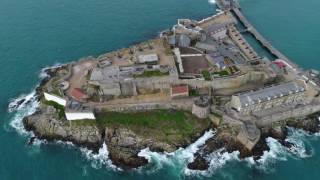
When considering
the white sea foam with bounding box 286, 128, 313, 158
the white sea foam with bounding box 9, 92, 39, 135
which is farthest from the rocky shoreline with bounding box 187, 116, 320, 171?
the white sea foam with bounding box 9, 92, 39, 135

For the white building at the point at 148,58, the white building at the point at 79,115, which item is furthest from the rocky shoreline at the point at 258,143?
the white building at the point at 79,115

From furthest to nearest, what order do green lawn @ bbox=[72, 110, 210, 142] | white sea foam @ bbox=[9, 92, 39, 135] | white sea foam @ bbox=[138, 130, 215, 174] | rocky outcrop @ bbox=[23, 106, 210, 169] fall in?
white sea foam @ bbox=[9, 92, 39, 135] → green lawn @ bbox=[72, 110, 210, 142] → rocky outcrop @ bbox=[23, 106, 210, 169] → white sea foam @ bbox=[138, 130, 215, 174]

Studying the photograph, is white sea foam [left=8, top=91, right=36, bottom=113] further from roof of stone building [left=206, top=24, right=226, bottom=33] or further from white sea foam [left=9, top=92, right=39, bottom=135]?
roof of stone building [left=206, top=24, right=226, bottom=33]

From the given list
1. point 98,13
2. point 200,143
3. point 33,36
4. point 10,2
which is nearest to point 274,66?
point 200,143

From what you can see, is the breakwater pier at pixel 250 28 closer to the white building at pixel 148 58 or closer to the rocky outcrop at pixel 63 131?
the white building at pixel 148 58

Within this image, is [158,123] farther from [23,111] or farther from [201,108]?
[23,111]

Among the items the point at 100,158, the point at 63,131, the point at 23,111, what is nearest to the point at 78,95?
the point at 63,131

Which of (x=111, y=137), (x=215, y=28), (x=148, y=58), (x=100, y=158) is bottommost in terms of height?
(x=100, y=158)
